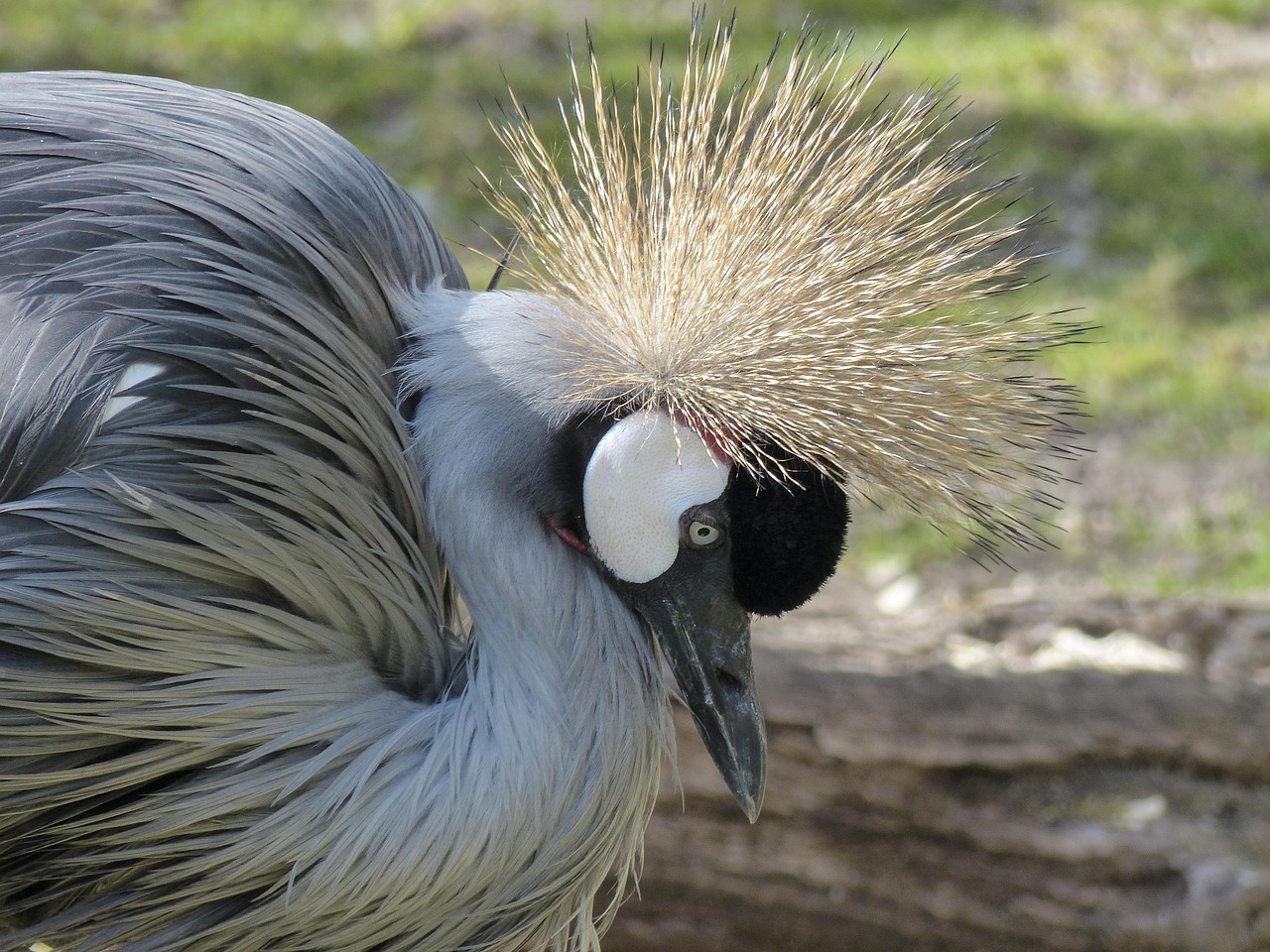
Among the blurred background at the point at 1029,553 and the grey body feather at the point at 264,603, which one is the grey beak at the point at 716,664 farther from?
the blurred background at the point at 1029,553

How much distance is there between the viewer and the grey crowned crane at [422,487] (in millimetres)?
1262

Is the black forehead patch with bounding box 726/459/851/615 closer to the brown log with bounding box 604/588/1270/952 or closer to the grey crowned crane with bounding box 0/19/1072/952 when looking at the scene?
the grey crowned crane with bounding box 0/19/1072/952

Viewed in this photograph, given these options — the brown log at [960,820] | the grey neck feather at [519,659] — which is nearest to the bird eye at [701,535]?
the grey neck feather at [519,659]

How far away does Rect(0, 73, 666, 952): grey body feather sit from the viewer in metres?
1.25

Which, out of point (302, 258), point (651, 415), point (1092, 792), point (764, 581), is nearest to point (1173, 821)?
point (1092, 792)

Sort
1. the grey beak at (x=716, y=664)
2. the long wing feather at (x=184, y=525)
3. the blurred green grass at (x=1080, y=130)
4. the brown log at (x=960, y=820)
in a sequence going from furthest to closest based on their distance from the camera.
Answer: the blurred green grass at (x=1080, y=130) < the brown log at (x=960, y=820) < the grey beak at (x=716, y=664) < the long wing feather at (x=184, y=525)

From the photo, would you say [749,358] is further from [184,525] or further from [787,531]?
[184,525]

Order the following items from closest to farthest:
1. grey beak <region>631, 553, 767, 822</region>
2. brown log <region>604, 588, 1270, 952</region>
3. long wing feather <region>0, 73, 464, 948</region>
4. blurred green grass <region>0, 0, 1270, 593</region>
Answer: long wing feather <region>0, 73, 464, 948</region>, grey beak <region>631, 553, 767, 822</region>, brown log <region>604, 588, 1270, 952</region>, blurred green grass <region>0, 0, 1270, 593</region>

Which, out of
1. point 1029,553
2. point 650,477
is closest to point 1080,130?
point 1029,553

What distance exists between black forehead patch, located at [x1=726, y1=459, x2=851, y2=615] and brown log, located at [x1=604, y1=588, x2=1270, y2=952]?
2.18 ft

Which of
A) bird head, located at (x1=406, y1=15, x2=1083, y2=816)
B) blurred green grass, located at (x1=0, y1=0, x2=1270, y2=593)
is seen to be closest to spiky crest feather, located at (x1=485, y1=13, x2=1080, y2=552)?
bird head, located at (x1=406, y1=15, x2=1083, y2=816)

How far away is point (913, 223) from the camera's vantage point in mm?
1385

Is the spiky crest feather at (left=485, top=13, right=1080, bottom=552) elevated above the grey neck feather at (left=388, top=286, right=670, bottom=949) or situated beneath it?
elevated above

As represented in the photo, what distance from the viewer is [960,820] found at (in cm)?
194
